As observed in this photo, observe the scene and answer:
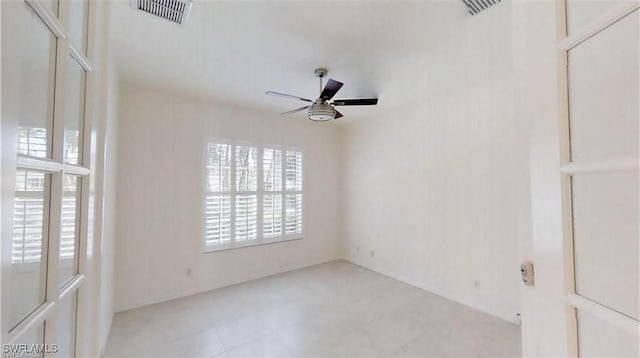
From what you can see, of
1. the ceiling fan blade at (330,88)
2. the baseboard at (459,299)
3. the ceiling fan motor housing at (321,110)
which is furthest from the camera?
the baseboard at (459,299)

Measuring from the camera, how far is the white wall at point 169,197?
340cm

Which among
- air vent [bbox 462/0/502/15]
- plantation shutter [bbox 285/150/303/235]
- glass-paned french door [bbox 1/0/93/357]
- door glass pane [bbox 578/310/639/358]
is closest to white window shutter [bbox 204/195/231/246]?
plantation shutter [bbox 285/150/303/235]

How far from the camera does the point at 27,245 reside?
1.96ft

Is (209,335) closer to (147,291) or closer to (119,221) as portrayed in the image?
(147,291)

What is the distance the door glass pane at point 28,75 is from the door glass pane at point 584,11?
1226mm

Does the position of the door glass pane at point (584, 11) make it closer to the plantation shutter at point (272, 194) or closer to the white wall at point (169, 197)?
the white wall at point (169, 197)

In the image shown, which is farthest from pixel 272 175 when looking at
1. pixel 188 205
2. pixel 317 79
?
pixel 317 79

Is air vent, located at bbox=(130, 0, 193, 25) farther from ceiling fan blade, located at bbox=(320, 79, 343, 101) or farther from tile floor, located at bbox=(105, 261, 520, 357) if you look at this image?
tile floor, located at bbox=(105, 261, 520, 357)

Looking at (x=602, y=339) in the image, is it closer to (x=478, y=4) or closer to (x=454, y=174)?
(x=478, y=4)

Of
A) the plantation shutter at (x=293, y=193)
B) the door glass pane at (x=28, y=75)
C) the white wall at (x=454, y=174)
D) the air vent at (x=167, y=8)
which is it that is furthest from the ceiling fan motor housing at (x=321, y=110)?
the door glass pane at (x=28, y=75)

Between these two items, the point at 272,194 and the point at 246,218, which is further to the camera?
the point at 272,194

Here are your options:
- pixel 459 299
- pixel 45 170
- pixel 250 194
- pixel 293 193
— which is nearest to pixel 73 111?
pixel 45 170

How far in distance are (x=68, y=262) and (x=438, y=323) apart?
10.8 feet

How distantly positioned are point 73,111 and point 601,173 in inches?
57.5
